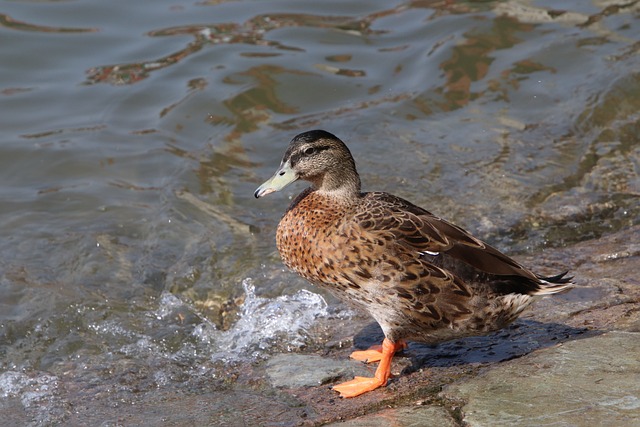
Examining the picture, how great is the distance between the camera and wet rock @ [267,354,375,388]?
4.69 meters

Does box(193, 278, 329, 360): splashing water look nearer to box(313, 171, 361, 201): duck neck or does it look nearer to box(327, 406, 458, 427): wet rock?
A: box(313, 171, 361, 201): duck neck

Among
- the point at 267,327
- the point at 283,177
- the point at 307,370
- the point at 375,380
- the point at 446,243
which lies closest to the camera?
the point at 375,380

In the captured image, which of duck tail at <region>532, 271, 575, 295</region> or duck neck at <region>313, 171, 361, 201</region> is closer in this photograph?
duck tail at <region>532, 271, 575, 295</region>

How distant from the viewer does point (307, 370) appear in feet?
15.7

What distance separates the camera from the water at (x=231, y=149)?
5.79 meters

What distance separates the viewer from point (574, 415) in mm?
3693

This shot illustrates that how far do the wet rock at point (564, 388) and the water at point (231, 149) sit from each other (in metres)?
1.43

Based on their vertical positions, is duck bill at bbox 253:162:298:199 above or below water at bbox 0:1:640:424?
above

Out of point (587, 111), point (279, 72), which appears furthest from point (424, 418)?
point (279, 72)

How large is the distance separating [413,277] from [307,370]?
75 centimetres

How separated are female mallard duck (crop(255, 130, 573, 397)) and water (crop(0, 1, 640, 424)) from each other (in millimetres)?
810

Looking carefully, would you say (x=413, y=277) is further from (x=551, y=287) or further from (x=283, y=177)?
(x=283, y=177)

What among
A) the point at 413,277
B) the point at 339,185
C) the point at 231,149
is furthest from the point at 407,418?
the point at 231,149

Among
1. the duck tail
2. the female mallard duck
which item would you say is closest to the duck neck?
the female mallard duck
